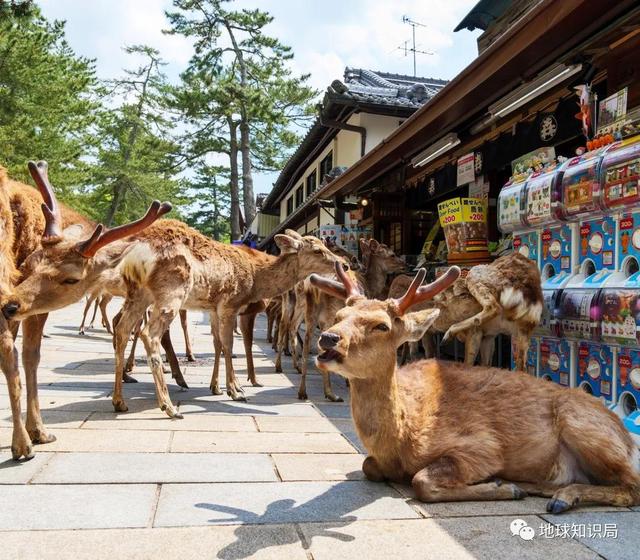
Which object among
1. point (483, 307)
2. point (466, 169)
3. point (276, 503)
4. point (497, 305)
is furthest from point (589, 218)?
point (466, 169)

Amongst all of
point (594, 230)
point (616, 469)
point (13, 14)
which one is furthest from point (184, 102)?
point (616, 469)

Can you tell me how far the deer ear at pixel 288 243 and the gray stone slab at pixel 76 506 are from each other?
14.4 ft

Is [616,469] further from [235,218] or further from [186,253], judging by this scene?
[235,218]

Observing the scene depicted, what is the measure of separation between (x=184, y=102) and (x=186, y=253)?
1922 centimetres

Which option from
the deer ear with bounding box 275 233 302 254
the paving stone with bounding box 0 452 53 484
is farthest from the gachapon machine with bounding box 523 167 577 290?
the paving stone with bounding box 0 452 53 484

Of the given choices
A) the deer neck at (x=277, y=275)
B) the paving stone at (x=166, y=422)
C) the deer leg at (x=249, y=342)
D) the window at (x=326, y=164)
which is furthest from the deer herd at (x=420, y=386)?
the window at (x=326, y=164)

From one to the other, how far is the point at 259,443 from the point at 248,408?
1405 millimetres

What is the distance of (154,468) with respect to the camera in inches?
140

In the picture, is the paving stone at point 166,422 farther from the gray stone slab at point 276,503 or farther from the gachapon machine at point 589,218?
the gachapon machine at point 589,218

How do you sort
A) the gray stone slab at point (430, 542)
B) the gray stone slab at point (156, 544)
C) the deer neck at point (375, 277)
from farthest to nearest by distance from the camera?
the deer neck at point (375, 277) < the gray stone slab at point (430, 542) < the gray stone slab at point (156, 544)

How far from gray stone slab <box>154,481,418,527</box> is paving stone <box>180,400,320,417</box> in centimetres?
217

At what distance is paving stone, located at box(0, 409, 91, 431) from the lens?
4488 mm

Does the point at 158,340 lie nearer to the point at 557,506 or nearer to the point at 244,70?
the point at 557,506

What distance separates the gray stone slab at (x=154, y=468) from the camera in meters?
3.32
